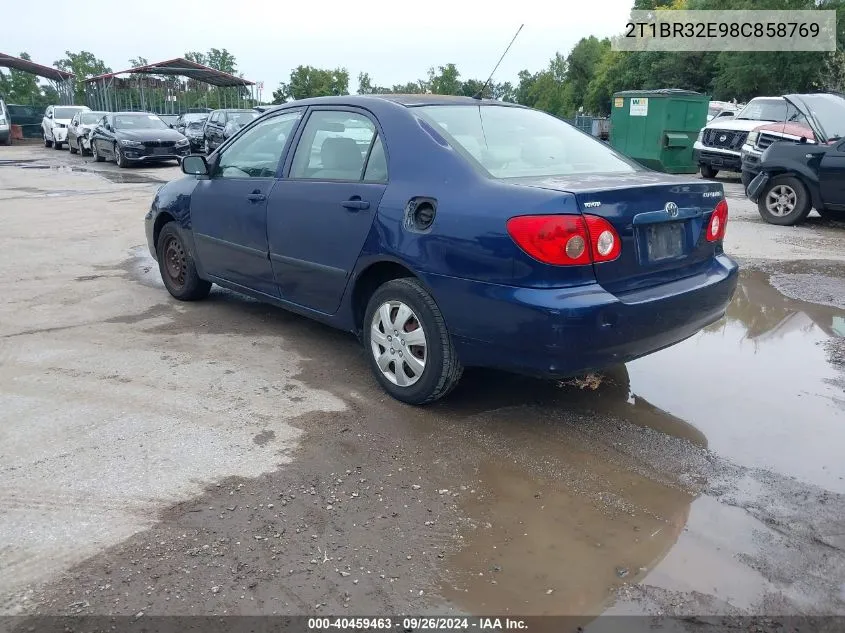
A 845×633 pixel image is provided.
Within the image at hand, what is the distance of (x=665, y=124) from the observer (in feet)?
61.9

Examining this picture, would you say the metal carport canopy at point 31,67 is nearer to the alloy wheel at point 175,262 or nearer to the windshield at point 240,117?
the windshield at point 240,117

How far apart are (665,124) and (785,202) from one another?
939 cm

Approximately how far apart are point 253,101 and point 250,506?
4595 cm

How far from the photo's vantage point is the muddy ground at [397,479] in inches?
101

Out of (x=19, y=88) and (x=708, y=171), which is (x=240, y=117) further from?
(x=19, y=88)

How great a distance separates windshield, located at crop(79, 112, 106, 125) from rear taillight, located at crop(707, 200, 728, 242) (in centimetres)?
2690

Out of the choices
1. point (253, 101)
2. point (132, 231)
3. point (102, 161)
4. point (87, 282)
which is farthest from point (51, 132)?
point (87, 282)

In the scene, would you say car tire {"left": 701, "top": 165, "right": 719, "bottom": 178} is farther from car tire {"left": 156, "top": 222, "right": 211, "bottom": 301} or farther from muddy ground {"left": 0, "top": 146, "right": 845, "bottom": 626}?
car tire {"left": 156, "top": 222, "right": 211, "bottom": 301}

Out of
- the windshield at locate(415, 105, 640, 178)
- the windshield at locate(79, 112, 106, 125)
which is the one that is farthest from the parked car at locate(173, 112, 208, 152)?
the windshield at locate(415, 105, 640, 178)

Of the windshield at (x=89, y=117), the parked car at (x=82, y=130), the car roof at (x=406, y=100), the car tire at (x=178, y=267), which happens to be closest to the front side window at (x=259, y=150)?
the car roof at (x=406, y=100)

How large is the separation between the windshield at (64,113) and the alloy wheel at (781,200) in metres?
29.6

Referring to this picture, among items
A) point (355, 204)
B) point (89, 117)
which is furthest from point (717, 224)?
point (89, 117)

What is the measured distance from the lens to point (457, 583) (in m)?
2.59

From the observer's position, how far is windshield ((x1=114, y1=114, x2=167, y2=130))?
21891 millimetres
